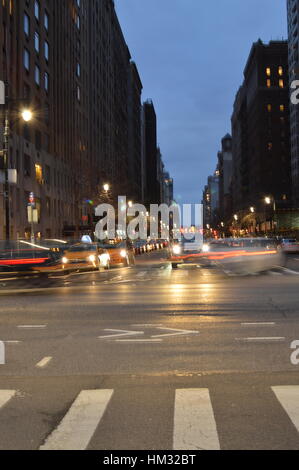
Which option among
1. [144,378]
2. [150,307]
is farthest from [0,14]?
[144,378]

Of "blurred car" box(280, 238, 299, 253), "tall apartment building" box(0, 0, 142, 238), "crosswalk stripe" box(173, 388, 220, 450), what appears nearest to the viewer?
"crosswalk stripe" box(173, 388, 220, 450)

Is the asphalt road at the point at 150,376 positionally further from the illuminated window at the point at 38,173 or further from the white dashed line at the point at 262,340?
the illuminated window at the point at 38,173

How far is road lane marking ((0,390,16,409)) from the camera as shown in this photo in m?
6.49

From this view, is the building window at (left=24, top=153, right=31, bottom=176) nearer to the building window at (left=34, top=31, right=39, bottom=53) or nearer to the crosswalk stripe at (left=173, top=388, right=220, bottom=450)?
the building window at (left=34, top=31, right=39, bottom=53)

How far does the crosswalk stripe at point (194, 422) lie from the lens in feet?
16.4

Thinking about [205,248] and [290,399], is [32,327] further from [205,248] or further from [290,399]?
[205,248]

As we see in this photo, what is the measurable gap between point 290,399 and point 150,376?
2037mm

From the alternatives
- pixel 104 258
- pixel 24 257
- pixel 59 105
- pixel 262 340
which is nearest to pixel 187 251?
pixel 104 258

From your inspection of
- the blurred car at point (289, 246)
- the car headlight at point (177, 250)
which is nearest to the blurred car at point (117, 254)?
the car headlight at point (177, 250)

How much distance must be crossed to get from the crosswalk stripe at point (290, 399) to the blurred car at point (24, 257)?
20.4 m

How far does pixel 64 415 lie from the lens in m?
5.95

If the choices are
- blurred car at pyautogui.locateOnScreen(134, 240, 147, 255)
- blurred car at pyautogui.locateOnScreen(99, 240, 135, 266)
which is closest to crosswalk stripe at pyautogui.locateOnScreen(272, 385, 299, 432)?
blurred car at pyautogui.locateOnScreen(99, 240, 135, 266)

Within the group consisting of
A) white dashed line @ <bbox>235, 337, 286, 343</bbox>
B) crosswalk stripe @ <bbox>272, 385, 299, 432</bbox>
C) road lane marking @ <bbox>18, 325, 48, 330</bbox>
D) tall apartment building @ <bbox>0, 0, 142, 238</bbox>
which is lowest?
crosswalk stripe @ <bbox>272, 385, 299, 432</bbox>

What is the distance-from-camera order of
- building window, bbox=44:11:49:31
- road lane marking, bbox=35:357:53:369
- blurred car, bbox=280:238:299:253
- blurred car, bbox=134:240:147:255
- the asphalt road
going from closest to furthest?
1. the asphalt road
2. road lane marking, bbox=35:357:53:369
3. blurred car, bbox=280:238:299:253
4. blurred car, bbox=134:240:147:255
5. building window, bbox=44:11:49:31
